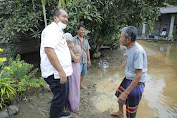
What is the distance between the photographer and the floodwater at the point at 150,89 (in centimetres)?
270

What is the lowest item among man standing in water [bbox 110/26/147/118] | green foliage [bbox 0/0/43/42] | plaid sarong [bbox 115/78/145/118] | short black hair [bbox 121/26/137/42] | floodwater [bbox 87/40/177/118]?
floodwater [bbox 87/40/177/118]

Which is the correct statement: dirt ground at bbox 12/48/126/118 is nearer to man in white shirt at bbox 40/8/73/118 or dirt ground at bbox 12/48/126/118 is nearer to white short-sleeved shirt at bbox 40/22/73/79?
man in white shirt at bbox 40/8/73/118

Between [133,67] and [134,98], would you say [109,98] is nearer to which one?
[134,98]

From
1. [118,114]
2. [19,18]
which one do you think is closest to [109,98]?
[118,114]

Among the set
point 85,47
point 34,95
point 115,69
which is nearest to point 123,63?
point 115,69

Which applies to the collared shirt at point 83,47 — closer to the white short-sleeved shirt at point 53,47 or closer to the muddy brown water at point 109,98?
the muddy brown water at point 109,98

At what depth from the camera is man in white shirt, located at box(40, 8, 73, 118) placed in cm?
158

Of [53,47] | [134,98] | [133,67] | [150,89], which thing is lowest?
[150,89]

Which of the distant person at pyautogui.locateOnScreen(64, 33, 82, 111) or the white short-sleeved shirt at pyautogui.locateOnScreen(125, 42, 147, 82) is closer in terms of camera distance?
the white short-sleeved shirt at pyautogui.locateOnScreen(125, 42, 147, 82)

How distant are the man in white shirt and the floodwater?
1.17 metres

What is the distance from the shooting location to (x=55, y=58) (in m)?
1.57

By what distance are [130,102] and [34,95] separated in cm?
210

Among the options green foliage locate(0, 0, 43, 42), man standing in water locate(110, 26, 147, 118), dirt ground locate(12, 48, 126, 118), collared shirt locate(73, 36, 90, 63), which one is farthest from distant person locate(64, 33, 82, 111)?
green foliage locate(0, 0, 43, 42)

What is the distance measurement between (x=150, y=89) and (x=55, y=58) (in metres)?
3.03
